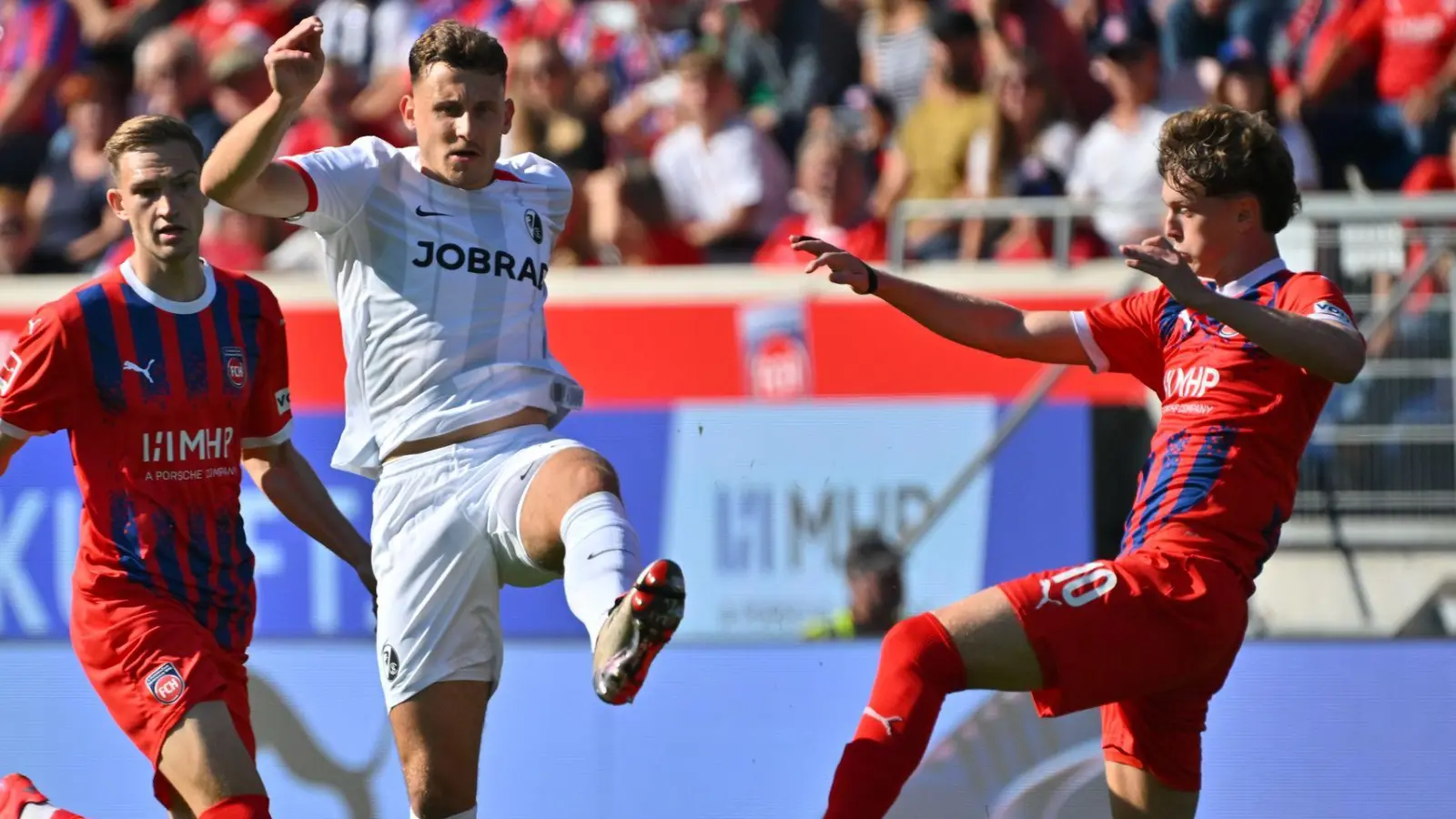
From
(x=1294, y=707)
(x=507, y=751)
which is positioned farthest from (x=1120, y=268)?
(x=507, y=751)

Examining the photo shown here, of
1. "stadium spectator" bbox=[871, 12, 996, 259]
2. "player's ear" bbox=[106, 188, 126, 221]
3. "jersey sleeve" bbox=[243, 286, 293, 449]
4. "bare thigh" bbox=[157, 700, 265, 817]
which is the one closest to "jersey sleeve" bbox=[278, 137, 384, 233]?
"jersey sleeve" bbox=[243, 286, 293, 449]

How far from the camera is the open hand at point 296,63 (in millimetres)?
4316

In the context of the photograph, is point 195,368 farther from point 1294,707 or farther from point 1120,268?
point 1120,268

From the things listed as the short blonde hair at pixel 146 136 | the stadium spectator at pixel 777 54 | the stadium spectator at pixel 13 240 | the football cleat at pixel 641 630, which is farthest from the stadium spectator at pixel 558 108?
the football cleat at pixel 641 630

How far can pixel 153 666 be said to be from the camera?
15.1 ft

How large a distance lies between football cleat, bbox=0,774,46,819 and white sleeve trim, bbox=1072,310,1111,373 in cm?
287

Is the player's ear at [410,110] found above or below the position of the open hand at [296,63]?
below

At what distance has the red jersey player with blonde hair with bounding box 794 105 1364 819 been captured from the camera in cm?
419

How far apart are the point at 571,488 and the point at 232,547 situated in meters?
0.98

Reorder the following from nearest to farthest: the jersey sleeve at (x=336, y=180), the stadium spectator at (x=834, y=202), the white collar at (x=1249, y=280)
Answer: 1. the white collar at (x=1249, y=280)
2. the jersey sleeve at (x=336, y=180)
3. the stadium spectator at (x=834, y=202)

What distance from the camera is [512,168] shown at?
5.13 m

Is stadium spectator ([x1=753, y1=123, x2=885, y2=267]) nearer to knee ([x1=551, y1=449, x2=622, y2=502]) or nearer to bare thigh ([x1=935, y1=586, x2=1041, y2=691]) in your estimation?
knee ([x1=551, y1=449, x2=622, y2=502])

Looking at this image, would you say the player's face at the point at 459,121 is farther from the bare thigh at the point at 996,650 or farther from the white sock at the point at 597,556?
the bare thigh at the point at 996,650

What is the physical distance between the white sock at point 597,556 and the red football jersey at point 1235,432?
1189mm
